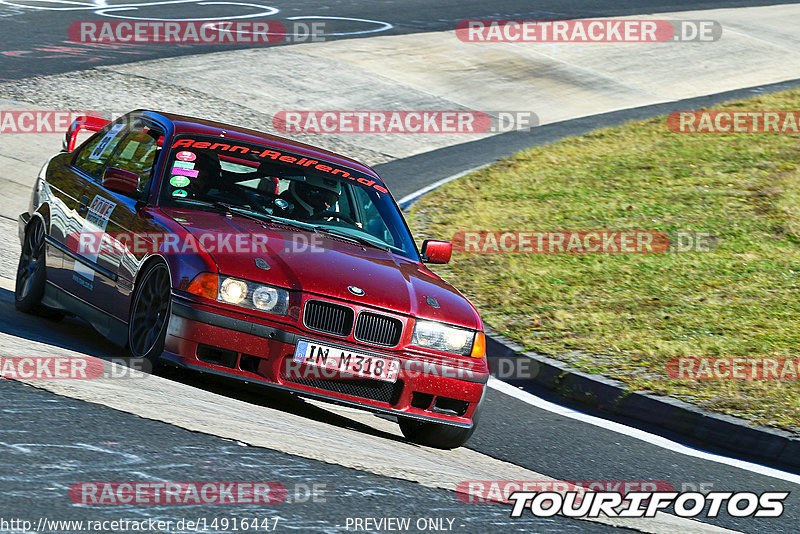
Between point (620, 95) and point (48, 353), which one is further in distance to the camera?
point (620, 95)

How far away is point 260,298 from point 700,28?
22.8 meters

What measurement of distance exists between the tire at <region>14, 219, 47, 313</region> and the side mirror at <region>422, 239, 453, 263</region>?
2590 mm

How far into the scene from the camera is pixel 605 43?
25.3 m

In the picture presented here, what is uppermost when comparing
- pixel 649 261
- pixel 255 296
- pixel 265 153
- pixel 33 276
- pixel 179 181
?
pixel 265 153

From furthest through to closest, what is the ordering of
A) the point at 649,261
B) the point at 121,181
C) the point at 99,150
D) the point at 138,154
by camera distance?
the point at 649,261 < the point at 99,150 < the point at 138,154 < the point at 121,181

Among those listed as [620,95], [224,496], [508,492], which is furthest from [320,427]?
[620,95]

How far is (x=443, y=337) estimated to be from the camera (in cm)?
658

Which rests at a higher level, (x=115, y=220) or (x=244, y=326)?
(x=115, y=220)

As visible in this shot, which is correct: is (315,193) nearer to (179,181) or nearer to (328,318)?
(179,181)

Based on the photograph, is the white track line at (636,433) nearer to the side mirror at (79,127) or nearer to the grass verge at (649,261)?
the grass verge at (649,261)

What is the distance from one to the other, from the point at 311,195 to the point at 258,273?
1.36 m

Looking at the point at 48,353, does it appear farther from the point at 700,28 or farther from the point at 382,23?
the point at 700,28

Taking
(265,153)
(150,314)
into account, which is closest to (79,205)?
(265,153)

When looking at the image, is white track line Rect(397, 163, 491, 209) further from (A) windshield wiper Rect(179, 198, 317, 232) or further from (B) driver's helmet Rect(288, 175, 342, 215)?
(A) windshield wiper Rect(179, 198, 317, 232)
